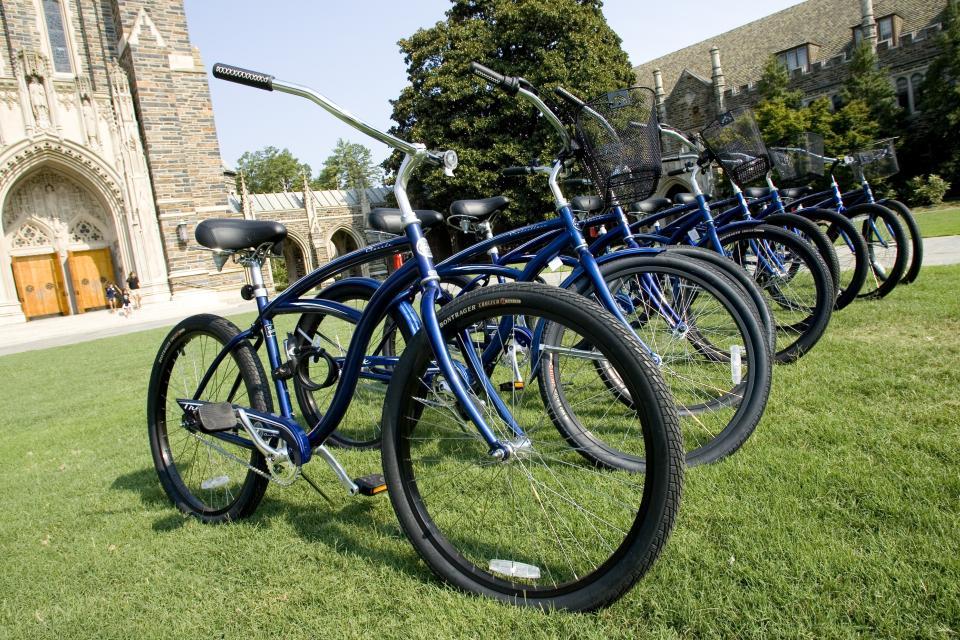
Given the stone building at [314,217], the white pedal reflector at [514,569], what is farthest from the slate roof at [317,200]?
the white pedal reflector at [514,569]

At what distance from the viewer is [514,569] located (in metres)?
1.66

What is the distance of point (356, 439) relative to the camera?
3277 mm

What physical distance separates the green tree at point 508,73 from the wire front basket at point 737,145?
21090 millimetres

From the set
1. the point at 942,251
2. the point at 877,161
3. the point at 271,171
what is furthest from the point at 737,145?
the point at 271,171

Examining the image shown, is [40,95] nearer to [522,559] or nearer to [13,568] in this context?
[13,568]

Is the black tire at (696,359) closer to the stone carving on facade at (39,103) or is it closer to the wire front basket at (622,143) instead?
the wire front basket at (622,143)

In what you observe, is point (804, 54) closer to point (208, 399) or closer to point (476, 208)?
point (476, 208)

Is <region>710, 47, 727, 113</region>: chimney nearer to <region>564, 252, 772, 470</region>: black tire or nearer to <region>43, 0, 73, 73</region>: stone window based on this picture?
<region>43, 0, 73, 73</region>: stone window

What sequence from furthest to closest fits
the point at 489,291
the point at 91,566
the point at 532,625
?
the point at 91,566
the point at 489,291
the point at 532,625

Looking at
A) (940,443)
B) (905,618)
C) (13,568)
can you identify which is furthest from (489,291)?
(13,568)

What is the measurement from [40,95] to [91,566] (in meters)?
22.2

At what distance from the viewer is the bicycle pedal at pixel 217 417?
2.26 m

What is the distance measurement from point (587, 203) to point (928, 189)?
89.6 ft

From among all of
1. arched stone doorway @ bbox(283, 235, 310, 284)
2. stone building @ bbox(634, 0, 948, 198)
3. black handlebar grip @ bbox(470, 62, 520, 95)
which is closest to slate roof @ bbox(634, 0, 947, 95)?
stone building @ bbox(634, 0, 948, 198)
